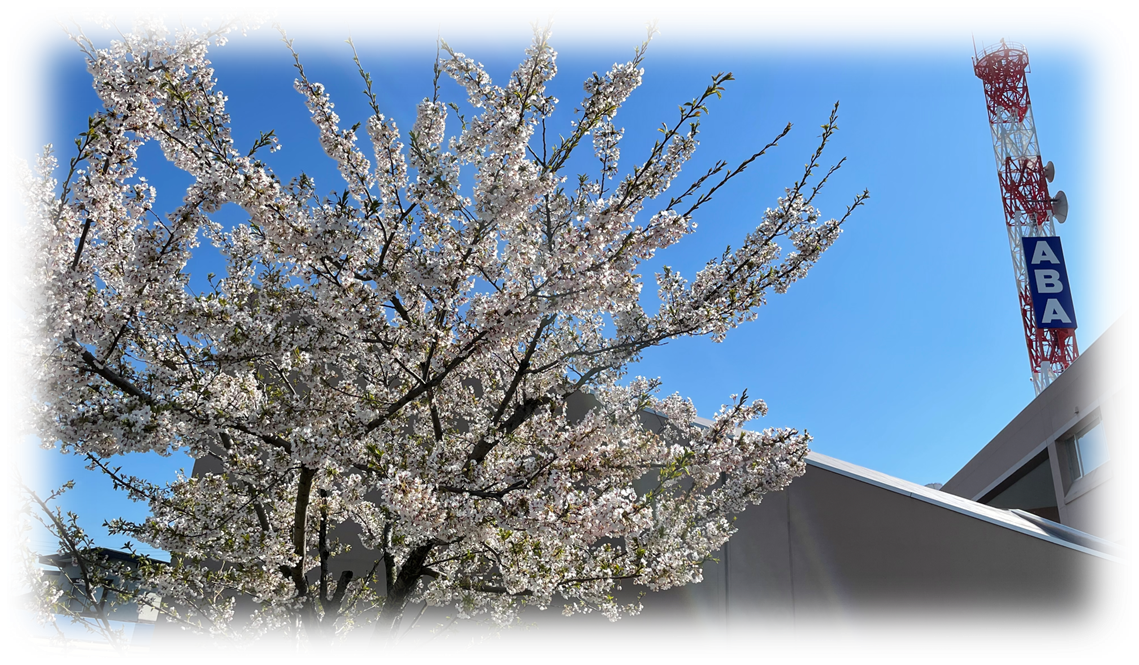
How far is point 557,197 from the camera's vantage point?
3828 mm

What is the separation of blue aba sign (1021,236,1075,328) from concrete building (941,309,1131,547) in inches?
119

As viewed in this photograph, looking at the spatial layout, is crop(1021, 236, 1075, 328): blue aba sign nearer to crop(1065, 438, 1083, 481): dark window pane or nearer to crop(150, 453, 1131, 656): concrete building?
crop(1065, 438, 1083, 481): dark window pane

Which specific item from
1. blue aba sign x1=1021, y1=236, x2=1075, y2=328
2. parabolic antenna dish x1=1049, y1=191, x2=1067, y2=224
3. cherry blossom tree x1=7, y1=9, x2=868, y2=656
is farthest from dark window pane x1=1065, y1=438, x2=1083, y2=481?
cherry blossom tree x1=7, y1=9, x2=868, y2=656

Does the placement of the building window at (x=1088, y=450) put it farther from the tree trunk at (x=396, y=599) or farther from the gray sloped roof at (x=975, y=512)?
the tree trunk at (x=396, y=599)

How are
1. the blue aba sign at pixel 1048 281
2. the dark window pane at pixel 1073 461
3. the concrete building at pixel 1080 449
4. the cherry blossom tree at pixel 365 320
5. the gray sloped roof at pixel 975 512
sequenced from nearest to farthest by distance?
the cherry blossom tree at pixel 365 320 → the gray sloped roof at pixel 975 512 → the concrete building at pixel 1080 449 → the dark window pane at pixel 1073 461 → the blue aba sign at pixel 1048 281

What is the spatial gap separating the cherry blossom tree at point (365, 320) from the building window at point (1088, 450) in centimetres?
1242

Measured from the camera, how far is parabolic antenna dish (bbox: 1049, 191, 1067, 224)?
19.0 m

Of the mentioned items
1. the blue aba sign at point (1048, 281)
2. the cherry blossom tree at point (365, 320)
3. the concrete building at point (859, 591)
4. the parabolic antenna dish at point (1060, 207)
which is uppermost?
the parabolic antenna dish at point (1060, 207)

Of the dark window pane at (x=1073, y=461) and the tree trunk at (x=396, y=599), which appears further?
the dark window pane at (x=1073, y=461)

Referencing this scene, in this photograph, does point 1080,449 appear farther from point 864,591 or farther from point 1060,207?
point 864,591

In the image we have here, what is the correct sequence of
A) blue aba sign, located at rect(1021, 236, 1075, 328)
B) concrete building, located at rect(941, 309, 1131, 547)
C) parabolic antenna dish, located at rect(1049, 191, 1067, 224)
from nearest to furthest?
1. concrete building, located at rect(941, 309, 1131, 547)
2. blue aba sign, located at rect(1021, 236, 1075, 328)
3. parabolic antenna dish, located at rect(1049, 191, 1067, 224)

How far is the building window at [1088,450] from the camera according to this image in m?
12.6

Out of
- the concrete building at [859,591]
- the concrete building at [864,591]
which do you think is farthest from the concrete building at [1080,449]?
the concrete building at [864,591]

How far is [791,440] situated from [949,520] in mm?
2488
